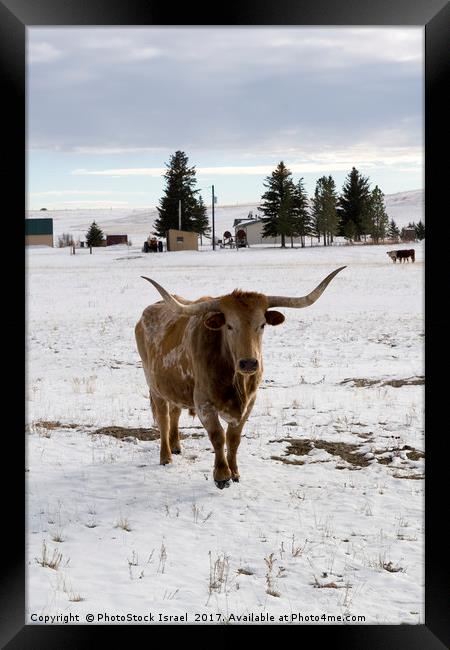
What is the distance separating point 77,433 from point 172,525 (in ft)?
11.9

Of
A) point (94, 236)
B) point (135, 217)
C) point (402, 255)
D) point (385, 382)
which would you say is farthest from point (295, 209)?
point (135, 217)

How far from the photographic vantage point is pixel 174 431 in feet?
26.9

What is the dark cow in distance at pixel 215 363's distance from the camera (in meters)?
6.37

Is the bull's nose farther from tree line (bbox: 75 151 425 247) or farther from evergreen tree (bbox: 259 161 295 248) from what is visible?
evergreen tree (bbox: 259 161 295 248)

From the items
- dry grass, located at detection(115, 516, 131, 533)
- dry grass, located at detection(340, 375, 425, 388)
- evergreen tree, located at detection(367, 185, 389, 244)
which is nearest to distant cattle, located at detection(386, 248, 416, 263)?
evergreen tree, located at detection(367, 185, 389, 244)

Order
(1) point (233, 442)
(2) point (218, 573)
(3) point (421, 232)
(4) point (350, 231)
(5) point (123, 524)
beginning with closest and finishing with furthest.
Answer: (2) point (218, 573) → (5) point (123, 524) → (1) point (233, 442) → (3) point (421, 232) → (4) point (350, 231)

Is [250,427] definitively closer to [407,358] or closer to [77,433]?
[77,433]

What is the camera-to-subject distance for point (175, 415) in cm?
823

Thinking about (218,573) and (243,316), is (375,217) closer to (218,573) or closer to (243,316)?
(243,316)
